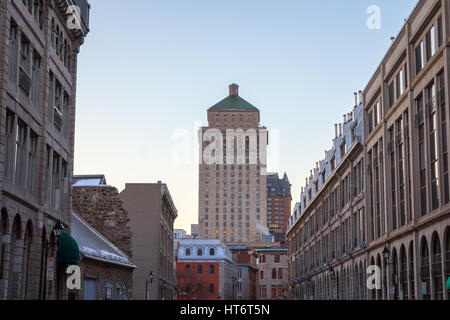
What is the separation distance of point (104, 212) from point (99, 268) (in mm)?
13150

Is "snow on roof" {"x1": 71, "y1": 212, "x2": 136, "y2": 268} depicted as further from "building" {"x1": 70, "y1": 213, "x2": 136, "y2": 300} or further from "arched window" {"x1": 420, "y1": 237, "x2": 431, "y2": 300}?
"arched window" {"x1": 420, "y1": 237, "x2": 431, "y2": 300}

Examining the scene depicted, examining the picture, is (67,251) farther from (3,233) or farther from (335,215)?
(335,215)

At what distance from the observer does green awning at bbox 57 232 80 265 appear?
3045cm

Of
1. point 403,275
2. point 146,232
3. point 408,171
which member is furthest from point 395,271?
point 146,232

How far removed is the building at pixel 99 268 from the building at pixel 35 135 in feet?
13.6

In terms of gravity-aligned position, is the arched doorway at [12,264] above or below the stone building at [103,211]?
below

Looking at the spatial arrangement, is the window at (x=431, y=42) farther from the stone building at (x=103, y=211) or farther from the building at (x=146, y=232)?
the building at (x=146, y=232)

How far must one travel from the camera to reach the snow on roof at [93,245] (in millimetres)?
38372

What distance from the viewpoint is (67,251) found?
30.5 metres

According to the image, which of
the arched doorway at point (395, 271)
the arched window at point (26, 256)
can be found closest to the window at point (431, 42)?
the arched doorway at point (395, 271)

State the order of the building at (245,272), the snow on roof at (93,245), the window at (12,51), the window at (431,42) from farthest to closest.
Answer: the building at (245,272) → the snow on roof at (93,245) → the window at (431,42) → the window at (12,51)

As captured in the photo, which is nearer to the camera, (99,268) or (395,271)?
(99,268)

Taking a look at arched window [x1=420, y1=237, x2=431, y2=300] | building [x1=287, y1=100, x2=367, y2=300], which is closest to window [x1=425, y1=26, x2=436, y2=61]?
arched window [x1=420, y1=237, x2=431, y2=300]
